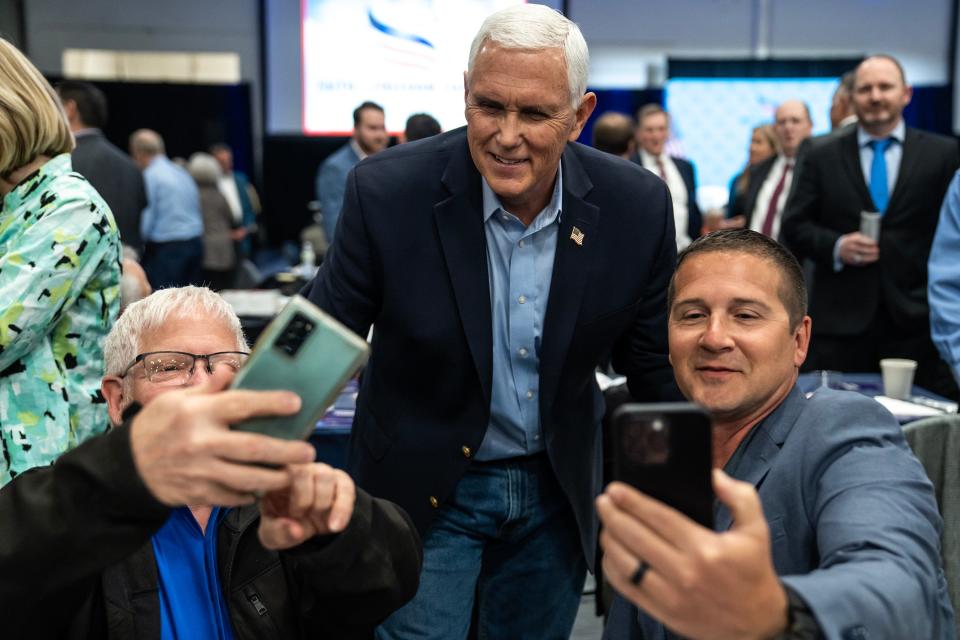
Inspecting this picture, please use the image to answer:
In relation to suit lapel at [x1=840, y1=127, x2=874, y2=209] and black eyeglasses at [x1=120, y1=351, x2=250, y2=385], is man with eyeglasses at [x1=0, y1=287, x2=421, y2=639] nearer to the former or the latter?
black eyeglasses at [x1=120, y1=351, x2=250, y2=385]

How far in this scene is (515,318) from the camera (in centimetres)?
199

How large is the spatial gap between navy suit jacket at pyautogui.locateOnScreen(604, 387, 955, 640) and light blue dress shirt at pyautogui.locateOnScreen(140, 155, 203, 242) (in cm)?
732

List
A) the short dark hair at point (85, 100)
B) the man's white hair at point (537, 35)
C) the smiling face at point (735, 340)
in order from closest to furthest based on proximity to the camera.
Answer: the smiling face at point (735, 340), the man's white hair at point (537, 35), the short dark hair at point (85, 100)

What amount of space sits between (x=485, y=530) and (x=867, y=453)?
2.89 feet

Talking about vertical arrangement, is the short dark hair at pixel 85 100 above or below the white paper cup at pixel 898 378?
above

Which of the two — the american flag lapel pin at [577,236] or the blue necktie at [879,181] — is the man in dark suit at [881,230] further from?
the american flag lapel pin at [577,236]

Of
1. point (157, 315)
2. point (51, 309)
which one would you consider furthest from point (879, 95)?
point (157, 315)

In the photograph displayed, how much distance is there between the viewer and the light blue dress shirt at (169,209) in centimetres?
837

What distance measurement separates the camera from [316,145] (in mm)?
12320

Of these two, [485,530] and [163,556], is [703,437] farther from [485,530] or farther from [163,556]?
[485,530]

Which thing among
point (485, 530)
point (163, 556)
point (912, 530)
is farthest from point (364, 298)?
point (912, 530)

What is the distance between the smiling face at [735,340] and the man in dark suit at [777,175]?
403 centimetres

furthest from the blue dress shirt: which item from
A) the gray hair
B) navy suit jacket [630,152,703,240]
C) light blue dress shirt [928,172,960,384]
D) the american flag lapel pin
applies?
the gray hair

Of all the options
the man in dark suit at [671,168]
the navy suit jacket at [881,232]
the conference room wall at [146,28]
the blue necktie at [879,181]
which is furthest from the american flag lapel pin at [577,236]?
the conference room wall at [146,28]
